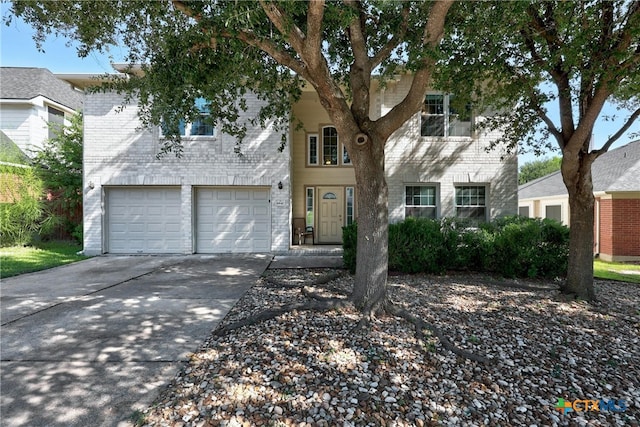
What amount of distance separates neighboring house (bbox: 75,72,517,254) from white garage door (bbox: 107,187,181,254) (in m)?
0.03

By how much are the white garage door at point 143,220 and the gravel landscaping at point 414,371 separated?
21.6 feet

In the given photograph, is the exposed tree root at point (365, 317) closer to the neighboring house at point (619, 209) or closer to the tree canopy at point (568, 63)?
the tree canopy at point (568, 63)

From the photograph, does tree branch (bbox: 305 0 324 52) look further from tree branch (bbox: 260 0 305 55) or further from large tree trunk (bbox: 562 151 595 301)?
large tree trunk (bbox: 562 151 595 301)

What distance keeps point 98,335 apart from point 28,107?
1663cm

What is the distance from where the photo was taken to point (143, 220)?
10.3 m

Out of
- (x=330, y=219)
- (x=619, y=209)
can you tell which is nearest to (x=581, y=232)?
(x=330, y=219)

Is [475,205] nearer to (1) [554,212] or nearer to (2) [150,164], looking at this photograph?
(1) [554,212]

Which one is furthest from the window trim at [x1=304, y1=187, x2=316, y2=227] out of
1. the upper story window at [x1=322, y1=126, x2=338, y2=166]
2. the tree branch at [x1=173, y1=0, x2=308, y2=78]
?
the tree branch at [x1=173, y1=0, x2=308, y2=78]

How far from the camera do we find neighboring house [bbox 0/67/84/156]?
14398mm

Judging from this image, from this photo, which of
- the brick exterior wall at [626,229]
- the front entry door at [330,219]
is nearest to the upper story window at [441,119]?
the front entry door at [330,219]

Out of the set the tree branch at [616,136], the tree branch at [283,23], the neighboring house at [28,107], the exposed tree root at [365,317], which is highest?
the neighboring house at [28,107]

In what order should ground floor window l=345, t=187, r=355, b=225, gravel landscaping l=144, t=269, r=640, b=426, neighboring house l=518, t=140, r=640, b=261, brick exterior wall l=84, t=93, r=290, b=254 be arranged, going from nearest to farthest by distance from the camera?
gravel landscaping l=144, t=269, r=640, b=426 < brick exterior wall l=84, t=93, r=290, b=254 < neighboring house l=518, t=140, r=640, b=261 < ground floor window l=345, t=187, r=355, b=225

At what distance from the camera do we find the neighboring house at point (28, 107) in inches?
567

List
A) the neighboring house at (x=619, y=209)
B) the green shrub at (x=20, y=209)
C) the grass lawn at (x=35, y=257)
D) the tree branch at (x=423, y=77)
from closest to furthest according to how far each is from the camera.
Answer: the tree branch at (x=423, y=77), the grass lawn at (x=35, y=257), the green shrub at (x=20, y=209), the neighboring house at (x=619, y=209)
